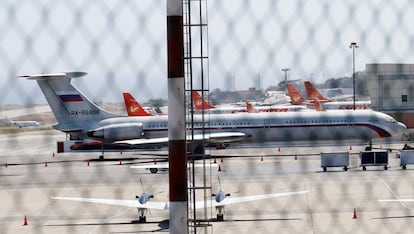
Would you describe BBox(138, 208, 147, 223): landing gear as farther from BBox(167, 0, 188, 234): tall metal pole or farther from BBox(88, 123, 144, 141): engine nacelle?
Result: BBox(88, 123, 144, 141): engine nacelle

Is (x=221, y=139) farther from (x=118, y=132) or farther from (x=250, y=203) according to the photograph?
(x=250, y=203)

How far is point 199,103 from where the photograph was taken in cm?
315

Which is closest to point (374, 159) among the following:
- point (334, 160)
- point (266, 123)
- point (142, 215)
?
point (334, 160)

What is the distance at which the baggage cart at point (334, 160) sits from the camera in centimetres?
1803

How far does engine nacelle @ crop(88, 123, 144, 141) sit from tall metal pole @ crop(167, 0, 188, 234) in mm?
21349

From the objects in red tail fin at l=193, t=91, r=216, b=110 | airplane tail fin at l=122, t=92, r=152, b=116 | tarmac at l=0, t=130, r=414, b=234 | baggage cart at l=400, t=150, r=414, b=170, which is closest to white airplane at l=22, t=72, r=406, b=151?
airplane tail fin at l=122, t=92, r=152, b=116

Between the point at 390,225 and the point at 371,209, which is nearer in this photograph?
the point at 390,225

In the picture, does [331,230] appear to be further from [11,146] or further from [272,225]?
[11,146]

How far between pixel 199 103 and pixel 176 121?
21 centimetres

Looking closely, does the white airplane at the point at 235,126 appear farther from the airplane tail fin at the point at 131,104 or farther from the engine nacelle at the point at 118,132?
the airplane tail fin at the point at 131,104

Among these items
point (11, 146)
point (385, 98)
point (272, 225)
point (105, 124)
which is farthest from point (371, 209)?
point (105, 124)

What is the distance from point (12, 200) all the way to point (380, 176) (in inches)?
322

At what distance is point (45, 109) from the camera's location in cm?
278

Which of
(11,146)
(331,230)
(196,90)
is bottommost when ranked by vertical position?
(331,230)
